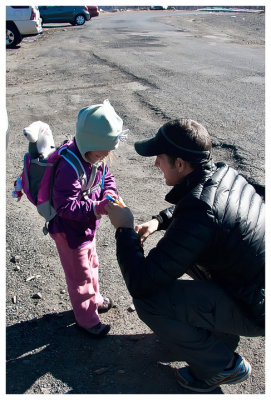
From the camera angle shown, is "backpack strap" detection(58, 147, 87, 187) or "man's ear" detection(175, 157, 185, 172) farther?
"backpack strap" detection(58, 147, 87, 187)

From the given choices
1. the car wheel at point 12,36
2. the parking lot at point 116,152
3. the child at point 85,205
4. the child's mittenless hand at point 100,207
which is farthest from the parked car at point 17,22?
the child's mittenless hand at point 100,207

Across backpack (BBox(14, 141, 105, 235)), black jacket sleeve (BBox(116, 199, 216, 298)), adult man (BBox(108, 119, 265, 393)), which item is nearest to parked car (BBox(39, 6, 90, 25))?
backpack (BBox(14, 141, 105, 235))

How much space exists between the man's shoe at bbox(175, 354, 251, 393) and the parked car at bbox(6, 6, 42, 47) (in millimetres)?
13683

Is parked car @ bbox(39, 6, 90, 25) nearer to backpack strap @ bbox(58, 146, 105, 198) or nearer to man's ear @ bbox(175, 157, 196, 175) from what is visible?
backpack strap @ bbox(58, 146, 105, 198)

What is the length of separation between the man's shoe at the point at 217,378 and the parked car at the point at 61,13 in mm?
19851

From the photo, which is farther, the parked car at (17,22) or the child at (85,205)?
the parked car at (17,22)

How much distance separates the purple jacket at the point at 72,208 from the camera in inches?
95.8

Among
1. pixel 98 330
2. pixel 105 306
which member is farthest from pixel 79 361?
pixel 105 306

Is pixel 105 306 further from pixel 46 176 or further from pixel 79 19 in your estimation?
pixel 79 19

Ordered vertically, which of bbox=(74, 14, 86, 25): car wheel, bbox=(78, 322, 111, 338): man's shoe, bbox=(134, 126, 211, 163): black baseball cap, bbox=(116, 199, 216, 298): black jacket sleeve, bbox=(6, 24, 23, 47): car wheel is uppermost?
bbox=(74, 14, 86, 25): car wheel

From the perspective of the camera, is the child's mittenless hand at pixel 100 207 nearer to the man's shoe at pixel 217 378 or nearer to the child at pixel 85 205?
the child at pixel 85 205

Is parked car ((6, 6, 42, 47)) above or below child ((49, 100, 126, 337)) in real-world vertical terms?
above

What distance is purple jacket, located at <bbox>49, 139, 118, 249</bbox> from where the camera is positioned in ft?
7.98

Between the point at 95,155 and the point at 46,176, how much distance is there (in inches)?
12.1
